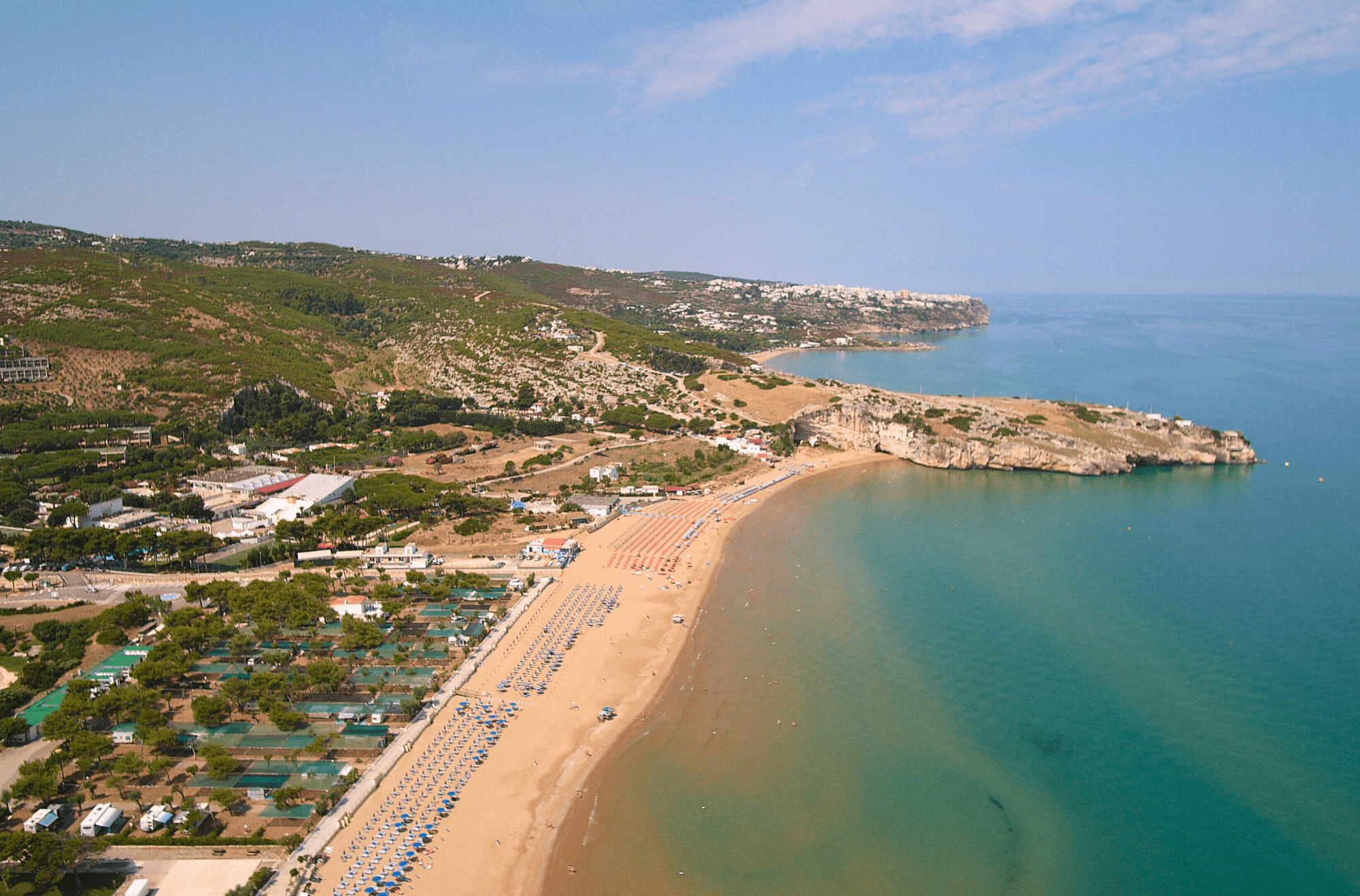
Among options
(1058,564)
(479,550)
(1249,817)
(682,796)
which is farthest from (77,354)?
(1249,817)

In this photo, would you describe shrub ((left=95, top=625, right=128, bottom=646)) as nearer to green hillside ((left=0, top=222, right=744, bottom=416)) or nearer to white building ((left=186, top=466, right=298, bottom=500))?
white building ((left=186, top=466, right=298, bottom=500))

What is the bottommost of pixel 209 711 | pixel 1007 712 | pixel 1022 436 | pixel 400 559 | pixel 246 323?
pixel 1007 712

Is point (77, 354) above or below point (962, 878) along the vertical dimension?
above

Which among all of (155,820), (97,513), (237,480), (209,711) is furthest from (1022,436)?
(97,513)

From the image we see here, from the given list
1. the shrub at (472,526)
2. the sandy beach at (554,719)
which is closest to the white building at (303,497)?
the shrub at (472,526)

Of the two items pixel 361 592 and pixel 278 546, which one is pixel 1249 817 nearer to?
pixel 361 592

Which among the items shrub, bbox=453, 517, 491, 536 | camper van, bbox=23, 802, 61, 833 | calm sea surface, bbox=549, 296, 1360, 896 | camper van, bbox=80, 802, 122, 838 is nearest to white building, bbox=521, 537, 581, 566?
shrub, bbox=453, 517, 491, 536

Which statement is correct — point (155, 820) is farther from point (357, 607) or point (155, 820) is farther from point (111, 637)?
point (357, 607)

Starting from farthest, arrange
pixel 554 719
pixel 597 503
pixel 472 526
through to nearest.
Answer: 1. pixel 597 503
2. pixel 472 526
3. pixel 554 719
